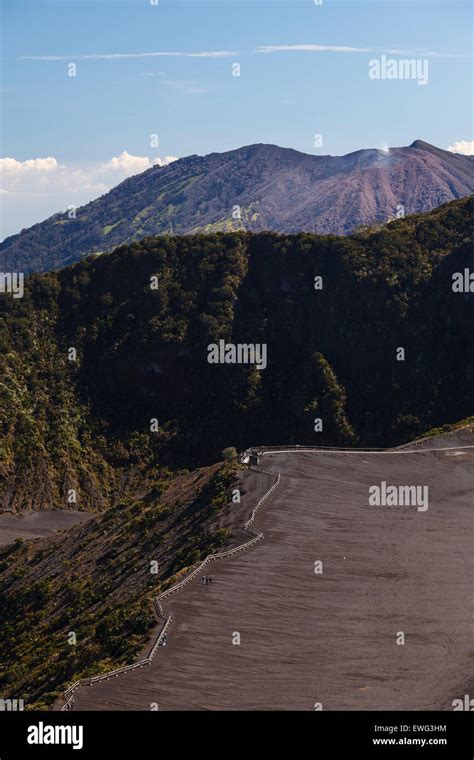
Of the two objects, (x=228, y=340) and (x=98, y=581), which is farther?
(x=228, y=340)

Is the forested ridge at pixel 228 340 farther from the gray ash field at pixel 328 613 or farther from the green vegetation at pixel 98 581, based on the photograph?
the gray ash field at pixel 328 613

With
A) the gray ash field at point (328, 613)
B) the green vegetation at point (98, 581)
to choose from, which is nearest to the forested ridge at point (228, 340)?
the green vegetation at point (98, 581)

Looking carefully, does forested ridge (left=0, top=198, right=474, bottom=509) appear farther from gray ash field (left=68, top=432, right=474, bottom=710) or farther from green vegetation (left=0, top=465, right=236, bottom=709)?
gray ash field (left=68, top=432, right=474, bottom=710)

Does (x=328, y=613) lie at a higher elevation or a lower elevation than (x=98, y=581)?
higher

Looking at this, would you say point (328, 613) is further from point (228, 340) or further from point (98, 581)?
point (228, 340)

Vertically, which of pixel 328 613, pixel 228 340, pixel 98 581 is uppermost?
pixel 228 340

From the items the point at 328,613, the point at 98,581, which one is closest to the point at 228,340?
the point at 98,581
